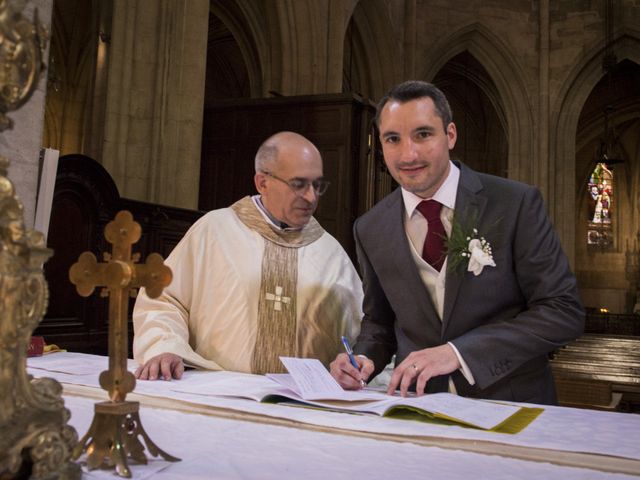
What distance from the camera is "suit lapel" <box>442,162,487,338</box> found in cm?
227

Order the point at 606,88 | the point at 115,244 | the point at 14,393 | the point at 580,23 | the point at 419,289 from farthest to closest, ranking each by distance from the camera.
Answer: the point at 606,88
the point at 580,23
the point at 419,289
the point at 115,244
the point at 14,393

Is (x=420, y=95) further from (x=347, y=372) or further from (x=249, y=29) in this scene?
(x=249, y=29)

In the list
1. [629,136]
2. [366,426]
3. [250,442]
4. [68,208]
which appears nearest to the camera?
[250,442]

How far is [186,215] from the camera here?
8172 mm

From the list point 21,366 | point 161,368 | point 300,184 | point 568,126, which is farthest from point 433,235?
point 568,126

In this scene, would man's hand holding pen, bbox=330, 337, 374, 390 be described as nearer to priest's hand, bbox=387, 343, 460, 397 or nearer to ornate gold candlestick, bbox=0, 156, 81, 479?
priest's hand, bbox=387, 343, 460, 397

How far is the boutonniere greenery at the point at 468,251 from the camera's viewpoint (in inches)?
87.0

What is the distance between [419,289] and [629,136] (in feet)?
90.2

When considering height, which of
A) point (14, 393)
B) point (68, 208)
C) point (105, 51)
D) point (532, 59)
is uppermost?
point (532, 59)

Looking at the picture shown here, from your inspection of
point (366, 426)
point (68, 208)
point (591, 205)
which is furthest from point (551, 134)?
point (366, 426)

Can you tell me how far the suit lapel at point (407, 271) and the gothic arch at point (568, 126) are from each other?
17034 millimetres

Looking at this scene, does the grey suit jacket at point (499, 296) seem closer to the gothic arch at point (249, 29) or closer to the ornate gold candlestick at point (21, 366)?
the ornate gold candlestick at point (21, 366)

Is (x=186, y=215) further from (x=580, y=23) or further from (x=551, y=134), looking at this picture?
(x=580, y=23)

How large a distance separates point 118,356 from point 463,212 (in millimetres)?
1536
